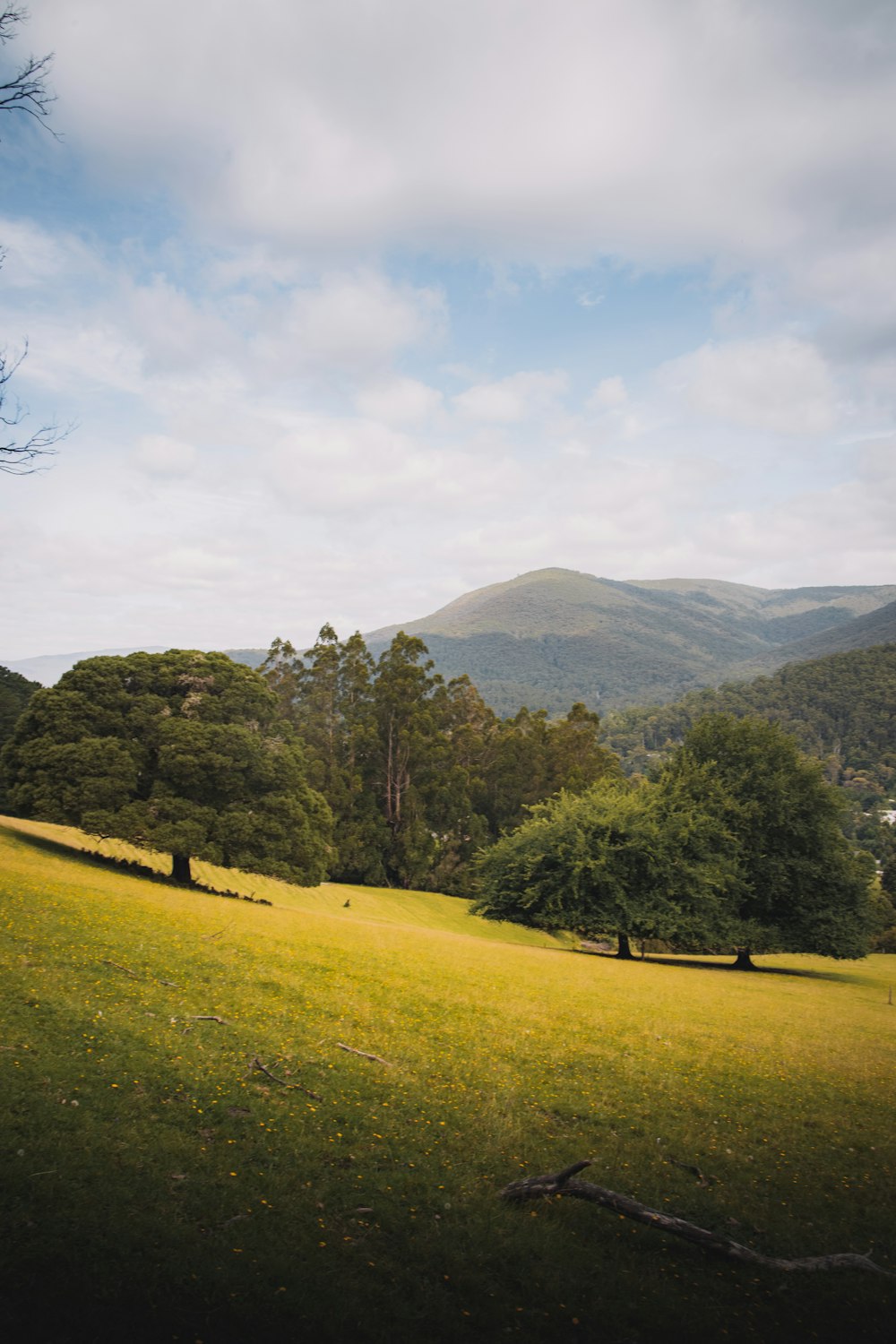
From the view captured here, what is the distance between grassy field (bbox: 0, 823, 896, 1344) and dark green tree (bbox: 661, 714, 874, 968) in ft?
75.8

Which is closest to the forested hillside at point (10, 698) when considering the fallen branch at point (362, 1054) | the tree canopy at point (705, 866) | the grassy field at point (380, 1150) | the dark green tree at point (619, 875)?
the dark green tree at point (619, 875)

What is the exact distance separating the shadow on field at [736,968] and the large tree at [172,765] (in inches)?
725

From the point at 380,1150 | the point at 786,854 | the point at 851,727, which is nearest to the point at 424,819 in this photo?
the point at 786,854

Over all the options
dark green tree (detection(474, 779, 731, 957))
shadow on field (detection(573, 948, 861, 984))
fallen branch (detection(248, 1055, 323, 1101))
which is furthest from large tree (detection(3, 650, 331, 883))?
fallen branch (detection(248, 1055, 323, 1101))

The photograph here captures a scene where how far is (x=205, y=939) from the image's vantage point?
772 inches

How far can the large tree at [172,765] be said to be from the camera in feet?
105

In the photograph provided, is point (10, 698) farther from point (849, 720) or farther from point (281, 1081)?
point (849, 720)

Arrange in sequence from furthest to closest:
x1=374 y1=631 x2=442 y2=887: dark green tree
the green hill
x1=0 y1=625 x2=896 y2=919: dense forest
→ the green hill, x1=374 y1=631 x2=442 y2=887: dark green tree, x1=0 y1=625 x2=896 y2=919: dense forest

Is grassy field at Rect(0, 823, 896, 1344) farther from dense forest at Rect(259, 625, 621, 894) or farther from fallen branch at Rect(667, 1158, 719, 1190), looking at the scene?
dense forest at Rect(259, 625, 621, 894)

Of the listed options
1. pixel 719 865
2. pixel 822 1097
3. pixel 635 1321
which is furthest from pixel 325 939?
pixel 719 865

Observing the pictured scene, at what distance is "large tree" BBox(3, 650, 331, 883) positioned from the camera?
31.9 meters

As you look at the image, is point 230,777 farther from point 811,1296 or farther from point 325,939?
point 811,1296

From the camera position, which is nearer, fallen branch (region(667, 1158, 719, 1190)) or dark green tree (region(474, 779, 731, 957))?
fallen branch (region(667, 1158, 719, 1190))

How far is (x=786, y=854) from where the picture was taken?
44344mm
